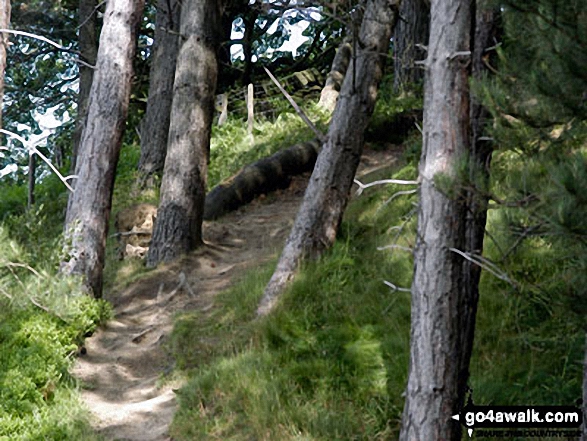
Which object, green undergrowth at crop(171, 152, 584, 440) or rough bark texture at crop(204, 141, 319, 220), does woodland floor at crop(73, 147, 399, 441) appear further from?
green undergrowth at crop(171, 152, 584, 440)

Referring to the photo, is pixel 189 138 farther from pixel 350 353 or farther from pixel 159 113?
pixel 350 353

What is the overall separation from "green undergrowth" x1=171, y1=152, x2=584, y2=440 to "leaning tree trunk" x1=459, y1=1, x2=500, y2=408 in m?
0.21

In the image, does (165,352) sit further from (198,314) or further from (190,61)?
(190,61)

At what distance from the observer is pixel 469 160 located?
6051mm

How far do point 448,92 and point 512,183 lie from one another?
97 centimetres

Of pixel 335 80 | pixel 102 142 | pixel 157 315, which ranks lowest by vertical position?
pixel 157 315

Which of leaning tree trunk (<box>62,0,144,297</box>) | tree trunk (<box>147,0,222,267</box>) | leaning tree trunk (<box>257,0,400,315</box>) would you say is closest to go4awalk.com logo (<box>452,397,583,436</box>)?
leaning tree trunk (<box>257,0,400,315</box>)

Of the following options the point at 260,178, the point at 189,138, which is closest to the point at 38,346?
the point at 189,138

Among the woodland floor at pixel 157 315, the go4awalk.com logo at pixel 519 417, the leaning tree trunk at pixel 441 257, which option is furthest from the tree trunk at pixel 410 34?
the go4awalk.com logo at pixel 519 417

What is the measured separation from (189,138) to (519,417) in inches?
326

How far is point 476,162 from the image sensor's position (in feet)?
21.9

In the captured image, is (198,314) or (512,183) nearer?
(512,183)

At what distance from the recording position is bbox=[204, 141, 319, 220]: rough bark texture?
15938 millimetres

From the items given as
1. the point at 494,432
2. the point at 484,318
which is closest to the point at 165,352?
the point at 484,318
